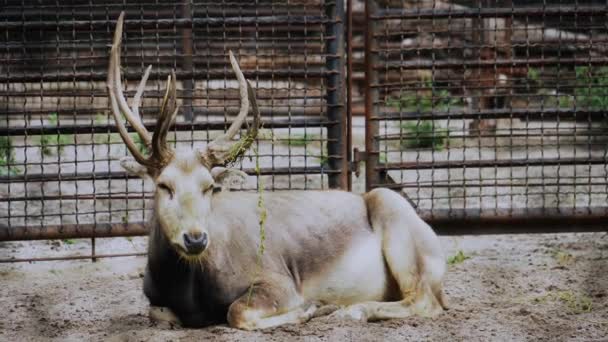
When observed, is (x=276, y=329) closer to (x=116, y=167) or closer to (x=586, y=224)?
(x=586, y=224)

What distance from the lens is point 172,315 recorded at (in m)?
6.02

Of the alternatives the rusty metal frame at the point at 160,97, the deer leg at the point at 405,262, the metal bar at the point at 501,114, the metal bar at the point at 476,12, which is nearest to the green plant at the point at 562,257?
the metal bar at the point at 501,114

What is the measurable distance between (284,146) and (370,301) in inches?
213

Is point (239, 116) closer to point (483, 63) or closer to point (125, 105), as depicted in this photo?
point (125, 105)

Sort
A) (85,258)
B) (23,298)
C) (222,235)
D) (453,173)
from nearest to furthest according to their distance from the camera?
(222,235) < (23,298) < (85,258) < (453,173)

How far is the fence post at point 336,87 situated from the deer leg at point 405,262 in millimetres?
1035

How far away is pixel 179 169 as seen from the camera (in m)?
5.79

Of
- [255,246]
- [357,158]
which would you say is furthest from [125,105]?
[357,158]

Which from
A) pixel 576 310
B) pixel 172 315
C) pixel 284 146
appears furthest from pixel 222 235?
pixel 284 146

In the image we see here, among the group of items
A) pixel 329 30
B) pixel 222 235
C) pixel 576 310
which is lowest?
pixel 576 310

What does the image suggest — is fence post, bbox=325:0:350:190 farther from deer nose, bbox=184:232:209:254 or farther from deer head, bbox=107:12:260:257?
deer nose, bbox=184:232:209:254

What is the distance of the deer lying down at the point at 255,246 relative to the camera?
5777mm

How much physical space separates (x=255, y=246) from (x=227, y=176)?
1.92 ft

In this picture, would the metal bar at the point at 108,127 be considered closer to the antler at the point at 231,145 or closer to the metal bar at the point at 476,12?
the metal bar at the point at 476,12
